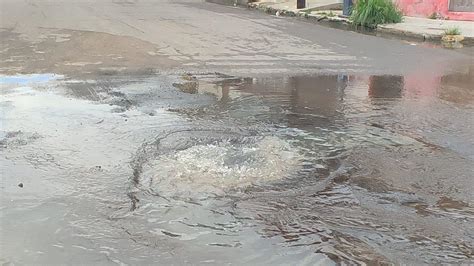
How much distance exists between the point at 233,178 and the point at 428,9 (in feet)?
59.7

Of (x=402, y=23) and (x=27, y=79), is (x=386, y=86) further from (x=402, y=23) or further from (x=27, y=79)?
(x=402, y=23)

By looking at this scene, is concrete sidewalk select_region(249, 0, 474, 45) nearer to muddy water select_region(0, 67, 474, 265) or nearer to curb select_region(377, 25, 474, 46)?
curb select_region(377, 25, 474, 46)

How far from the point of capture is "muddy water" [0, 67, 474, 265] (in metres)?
3.97

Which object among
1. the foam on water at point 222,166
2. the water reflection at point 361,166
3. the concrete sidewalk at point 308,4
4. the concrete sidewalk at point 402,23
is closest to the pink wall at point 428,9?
the concrete sidewalk at point 402,23

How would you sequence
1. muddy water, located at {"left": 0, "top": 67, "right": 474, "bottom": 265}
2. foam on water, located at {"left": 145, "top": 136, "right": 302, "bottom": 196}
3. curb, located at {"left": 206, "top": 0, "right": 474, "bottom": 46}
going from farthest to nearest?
curb, located at {"left": 206, "top": 0, "right": 474, "bottom": 46}, foam on water, located at {"left": 145, "top": 136, "right": 302, "bottom": 196}, muddy water, located at {"left": 0, "top": 67, "right": 474, "bottom": 265}

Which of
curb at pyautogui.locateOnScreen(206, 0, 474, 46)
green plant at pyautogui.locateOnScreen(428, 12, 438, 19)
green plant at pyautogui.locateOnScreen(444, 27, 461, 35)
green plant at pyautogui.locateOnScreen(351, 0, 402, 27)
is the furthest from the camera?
green plant at pyautogui.locateOnScreen(428, 12, 438, 19)

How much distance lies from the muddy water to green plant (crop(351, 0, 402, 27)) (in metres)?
11.1

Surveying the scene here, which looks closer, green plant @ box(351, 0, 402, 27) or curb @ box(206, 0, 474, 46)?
curb @ box(206, 0, 474, 46)

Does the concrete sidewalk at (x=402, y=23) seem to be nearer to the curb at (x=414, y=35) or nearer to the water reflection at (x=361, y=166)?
the curb at (x=414, y=35)

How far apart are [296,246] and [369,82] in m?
6.36

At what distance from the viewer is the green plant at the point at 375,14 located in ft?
62.8

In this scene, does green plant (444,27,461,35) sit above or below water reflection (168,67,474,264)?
above

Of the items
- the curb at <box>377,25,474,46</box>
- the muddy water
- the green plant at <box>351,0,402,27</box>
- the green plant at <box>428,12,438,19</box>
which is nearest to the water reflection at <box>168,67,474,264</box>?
the muddy water

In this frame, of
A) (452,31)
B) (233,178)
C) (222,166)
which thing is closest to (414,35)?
(452,31)
